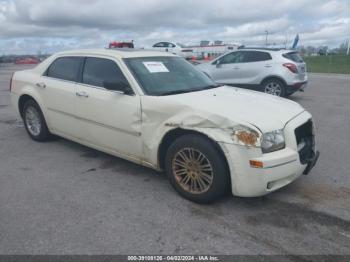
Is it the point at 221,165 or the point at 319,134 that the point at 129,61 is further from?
the point at 319,134

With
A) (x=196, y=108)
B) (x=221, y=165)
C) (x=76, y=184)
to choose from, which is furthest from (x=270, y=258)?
(x=76, y=184)

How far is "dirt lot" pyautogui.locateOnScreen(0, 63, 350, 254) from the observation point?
2.94 m

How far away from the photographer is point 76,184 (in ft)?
13.8

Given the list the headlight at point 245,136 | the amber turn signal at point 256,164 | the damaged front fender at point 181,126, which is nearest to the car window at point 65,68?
the damaged front fender at point 181,126

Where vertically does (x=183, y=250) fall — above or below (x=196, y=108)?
below

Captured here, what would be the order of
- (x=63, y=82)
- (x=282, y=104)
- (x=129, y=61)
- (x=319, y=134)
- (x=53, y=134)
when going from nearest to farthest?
(x=282, y=104)
(x=129, y=61)
(x=63, y=82)
(x=53, y=134)
(x=319, y=134)

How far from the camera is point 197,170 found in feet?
11.9

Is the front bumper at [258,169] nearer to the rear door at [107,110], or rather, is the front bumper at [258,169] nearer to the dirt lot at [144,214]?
the dirt lot at [144,214]

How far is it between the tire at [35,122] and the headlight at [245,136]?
3594 millimetres

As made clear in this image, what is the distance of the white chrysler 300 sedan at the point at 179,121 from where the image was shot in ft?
11.0

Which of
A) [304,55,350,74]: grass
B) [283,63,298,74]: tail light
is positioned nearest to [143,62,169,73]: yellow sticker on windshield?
[283,63,298,74]: tail light

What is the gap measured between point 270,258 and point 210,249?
1.61ft

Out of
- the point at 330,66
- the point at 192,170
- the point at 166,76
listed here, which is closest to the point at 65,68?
the point at 166,76

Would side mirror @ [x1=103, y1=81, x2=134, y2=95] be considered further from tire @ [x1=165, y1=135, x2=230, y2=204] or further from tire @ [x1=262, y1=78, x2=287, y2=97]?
tire @ [x1=262, y1=78, x2=287, y2=97]
